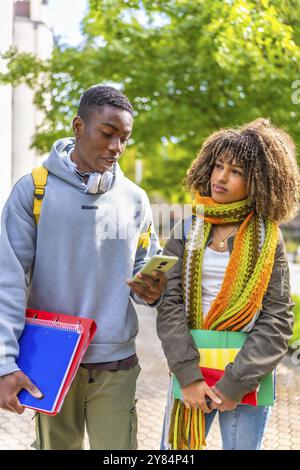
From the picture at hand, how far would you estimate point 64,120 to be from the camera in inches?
304

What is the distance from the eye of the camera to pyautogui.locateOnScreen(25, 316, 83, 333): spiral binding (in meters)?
2.16

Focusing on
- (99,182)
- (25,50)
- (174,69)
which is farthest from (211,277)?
(25,50)

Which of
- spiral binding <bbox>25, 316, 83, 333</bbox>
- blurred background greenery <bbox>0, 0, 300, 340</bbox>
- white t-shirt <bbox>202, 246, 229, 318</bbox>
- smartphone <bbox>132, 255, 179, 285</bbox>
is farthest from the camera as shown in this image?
blurred background greenery <bbox>0, 0, 300, 340</bbox>

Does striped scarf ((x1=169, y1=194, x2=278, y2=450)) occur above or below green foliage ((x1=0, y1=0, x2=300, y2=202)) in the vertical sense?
below

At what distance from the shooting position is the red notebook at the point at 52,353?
2089 millimetres

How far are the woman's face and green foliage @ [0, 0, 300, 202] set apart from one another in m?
4.71

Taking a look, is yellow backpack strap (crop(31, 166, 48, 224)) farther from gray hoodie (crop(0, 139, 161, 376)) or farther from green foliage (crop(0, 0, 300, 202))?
green foliage (crop(0, 0, 300, 202))

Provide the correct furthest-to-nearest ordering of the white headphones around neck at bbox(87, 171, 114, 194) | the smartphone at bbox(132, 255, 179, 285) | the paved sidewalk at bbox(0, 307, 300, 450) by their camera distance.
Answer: the paved sidewalk at bbox(0, 307, 300, 450) → the white headphones around neck at bbox(87, 171, 114, 194) → the smartphone at bbox(132, 255, 179, 285)

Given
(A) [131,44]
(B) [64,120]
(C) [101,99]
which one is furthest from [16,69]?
(C) [101,99]

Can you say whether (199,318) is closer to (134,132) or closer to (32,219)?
(32,219)

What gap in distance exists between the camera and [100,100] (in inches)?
90.2

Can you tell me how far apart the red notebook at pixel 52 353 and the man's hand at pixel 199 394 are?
46 centimetres

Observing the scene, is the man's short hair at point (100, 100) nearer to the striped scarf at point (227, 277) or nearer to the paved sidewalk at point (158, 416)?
the striped scarf at point (227, 277)

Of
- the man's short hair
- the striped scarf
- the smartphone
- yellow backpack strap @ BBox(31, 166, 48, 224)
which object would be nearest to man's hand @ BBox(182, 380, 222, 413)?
the striped scarf
